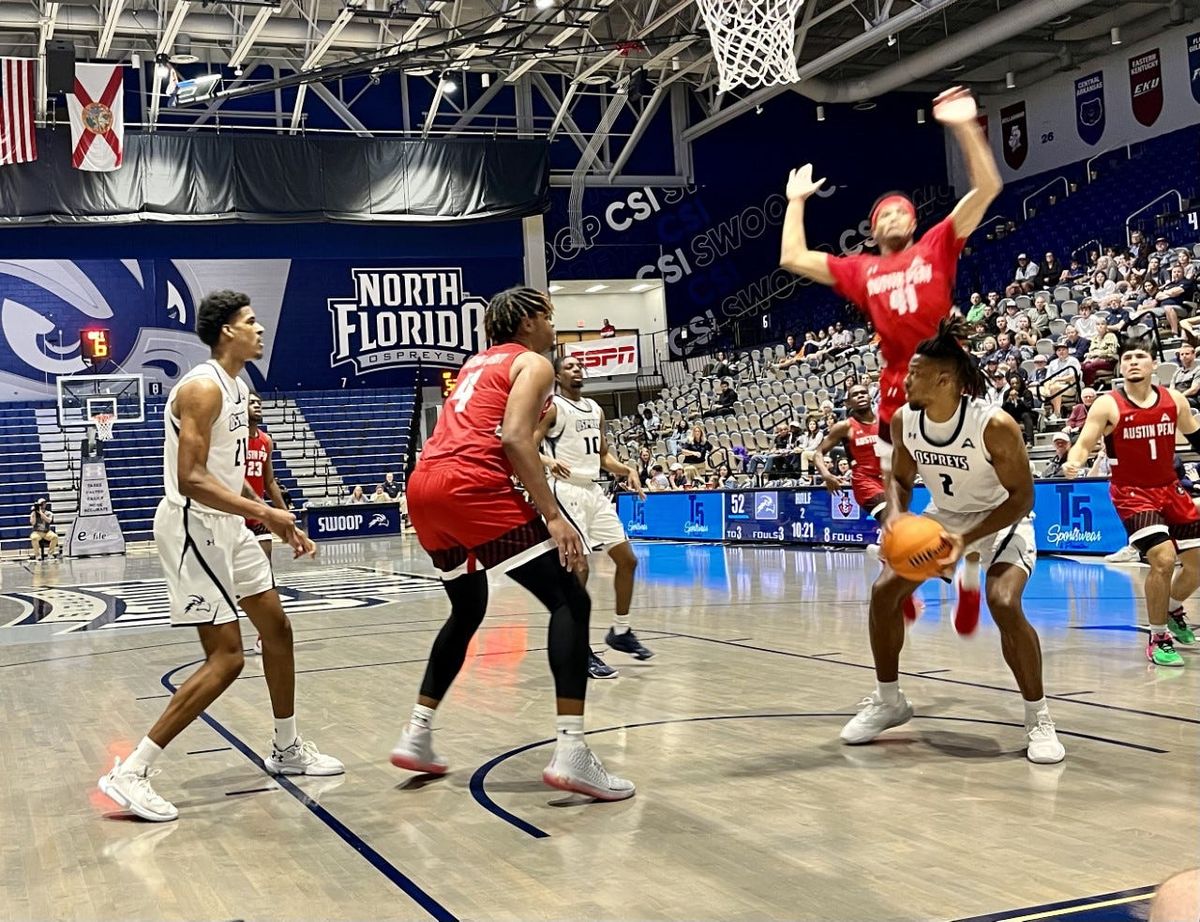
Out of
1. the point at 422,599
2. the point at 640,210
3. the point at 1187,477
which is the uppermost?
the point at 640,210

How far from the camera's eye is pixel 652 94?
32094mm

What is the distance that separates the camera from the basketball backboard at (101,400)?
2769 centimetres

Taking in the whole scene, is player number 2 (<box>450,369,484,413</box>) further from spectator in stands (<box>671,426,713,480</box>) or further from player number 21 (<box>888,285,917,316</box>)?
spectator in stands (<box>671,426,713,480</box>)

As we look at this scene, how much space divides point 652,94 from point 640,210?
2.85 m

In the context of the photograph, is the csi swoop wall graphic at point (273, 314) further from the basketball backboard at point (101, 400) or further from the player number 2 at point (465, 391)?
the player number 2 at point (465, 391)

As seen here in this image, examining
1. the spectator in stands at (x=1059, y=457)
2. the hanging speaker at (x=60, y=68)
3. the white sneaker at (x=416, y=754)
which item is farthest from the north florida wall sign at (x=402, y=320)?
the white sneaker at (x=416, y=754)

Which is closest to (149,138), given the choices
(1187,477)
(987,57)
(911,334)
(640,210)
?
(640,210)

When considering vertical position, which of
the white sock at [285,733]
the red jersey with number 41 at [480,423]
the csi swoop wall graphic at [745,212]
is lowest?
the white sock at [285,733]

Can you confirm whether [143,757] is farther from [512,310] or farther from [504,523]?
[512,310]

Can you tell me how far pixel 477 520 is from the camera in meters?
A: 4.46

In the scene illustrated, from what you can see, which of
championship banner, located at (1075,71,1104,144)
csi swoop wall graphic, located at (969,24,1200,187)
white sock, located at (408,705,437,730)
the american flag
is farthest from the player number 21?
championship banner, located at (1075,71,1104,144)

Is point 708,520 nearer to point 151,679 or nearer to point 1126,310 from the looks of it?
point 1126,310

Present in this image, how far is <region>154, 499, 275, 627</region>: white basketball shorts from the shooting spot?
4.48 meters

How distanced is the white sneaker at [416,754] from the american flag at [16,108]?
24.0 m
